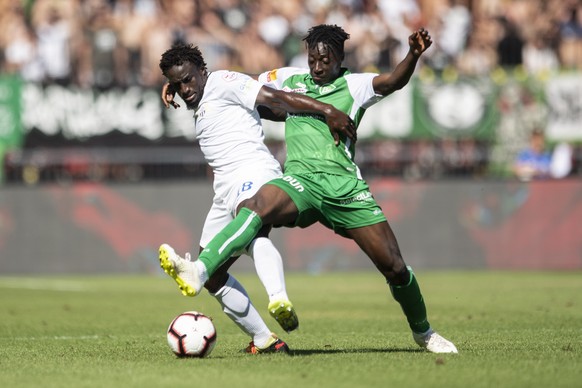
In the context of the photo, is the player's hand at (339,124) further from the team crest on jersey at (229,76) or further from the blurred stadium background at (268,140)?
the blurred stadium background at (268,140)

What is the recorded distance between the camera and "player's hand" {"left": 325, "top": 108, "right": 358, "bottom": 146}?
8172 millimetres

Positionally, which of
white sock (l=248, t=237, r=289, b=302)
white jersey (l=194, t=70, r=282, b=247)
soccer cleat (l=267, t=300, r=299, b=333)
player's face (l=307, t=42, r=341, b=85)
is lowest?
soccer cleat (l=267, t=300, r=299, b=333)

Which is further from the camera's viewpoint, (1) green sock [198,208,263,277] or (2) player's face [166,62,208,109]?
(2) player's face [166,62,208,109]

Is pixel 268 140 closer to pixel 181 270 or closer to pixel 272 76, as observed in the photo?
pixel 272 76

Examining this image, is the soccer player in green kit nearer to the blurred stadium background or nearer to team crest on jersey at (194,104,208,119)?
team crest on jersey at (194,104,208,119)

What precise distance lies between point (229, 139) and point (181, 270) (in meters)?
1.52

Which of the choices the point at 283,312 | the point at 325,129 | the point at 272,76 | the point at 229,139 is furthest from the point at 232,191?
the point at 283,312

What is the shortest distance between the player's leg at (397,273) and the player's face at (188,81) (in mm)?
1561

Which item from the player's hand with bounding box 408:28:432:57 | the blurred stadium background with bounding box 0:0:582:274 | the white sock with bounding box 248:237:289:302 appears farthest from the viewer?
the blurred stadium background with bounding box 0:0:582:274

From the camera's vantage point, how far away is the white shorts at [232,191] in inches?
325

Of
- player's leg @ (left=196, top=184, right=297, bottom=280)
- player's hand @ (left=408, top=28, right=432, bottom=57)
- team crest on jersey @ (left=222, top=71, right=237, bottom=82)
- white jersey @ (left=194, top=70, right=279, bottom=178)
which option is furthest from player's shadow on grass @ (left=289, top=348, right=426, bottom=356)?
player's hand @ (left=408, top=28, right=432, bottom=57)

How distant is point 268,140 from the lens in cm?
2070

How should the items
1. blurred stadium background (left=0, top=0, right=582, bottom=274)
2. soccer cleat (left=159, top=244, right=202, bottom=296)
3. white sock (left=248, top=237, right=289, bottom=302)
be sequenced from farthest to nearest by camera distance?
blurred stadium background (left=0, top=0, right=582, bottom=274) → white sock (left=248, top=237, right=289, bottom=302) → soccer cleat (left=159, top=244, right=202, bottom=296)

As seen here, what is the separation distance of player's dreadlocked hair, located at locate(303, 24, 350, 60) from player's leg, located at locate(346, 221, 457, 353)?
1.43 metres
